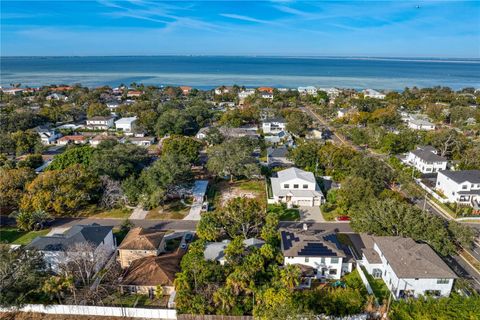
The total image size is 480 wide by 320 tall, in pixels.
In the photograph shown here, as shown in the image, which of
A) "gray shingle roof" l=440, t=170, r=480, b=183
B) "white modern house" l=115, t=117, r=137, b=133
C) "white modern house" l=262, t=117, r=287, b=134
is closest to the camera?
"gray shingle roof" l=440, t=170, r=480, b=183

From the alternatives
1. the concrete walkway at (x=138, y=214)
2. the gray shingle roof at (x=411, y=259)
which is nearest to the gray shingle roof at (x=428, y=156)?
the gray shingle roof at (x=411, y=259)

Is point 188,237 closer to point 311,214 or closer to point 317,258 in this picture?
point 317,258

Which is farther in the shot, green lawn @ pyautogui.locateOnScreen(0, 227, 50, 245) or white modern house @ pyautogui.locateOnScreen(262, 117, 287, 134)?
white modern house @ pyautogui.locateOnScreen(262, 117, 287, 134)

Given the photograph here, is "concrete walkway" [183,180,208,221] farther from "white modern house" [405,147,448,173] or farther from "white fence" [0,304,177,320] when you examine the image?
"white modern house" [405,147,448,173]

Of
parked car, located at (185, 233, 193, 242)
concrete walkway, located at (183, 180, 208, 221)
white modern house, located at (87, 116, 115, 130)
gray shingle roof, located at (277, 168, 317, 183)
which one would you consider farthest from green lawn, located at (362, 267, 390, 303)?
white modern house, located at (87, 116, 115, 130)

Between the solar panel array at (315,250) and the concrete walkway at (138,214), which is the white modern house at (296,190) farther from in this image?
the concrete walkway at (138,214)

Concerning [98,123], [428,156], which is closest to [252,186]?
[428,156]
